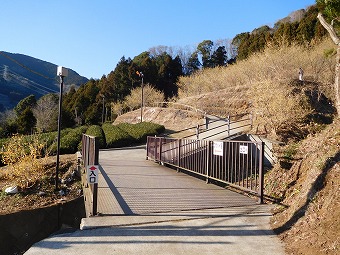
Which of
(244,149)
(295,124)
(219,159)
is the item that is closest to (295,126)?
(295,124)

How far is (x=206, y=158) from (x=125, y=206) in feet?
12.4

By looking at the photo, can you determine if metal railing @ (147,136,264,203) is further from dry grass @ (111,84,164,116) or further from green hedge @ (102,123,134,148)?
dry grass @ (111,84,164,116)

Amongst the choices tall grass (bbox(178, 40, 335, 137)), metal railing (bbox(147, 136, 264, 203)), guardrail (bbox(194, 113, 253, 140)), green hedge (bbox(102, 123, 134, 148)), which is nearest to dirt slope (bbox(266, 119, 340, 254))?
metal railing (bbox(147, 136, 264, 203))

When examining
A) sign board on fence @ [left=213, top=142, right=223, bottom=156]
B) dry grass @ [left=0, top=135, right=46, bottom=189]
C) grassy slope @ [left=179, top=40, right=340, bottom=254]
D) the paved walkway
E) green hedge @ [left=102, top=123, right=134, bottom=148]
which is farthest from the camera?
green hedge @ [left=102, top=123, right=134, bottom=148]

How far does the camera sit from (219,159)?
892 centimetres

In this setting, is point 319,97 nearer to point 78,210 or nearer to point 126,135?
point 126,135

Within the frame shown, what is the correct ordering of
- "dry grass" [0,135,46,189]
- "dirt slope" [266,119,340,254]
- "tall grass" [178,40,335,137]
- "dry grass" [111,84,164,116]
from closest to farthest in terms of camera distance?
"dirt slope" [266,119,340,254] → "dry grass" [0,135,46,189] → "tall grass" [178,40,335,137] → "dry grass" [111,84,164,116]

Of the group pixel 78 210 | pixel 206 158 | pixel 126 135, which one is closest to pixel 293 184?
pixel 206 158

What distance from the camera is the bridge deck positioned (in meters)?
6.25

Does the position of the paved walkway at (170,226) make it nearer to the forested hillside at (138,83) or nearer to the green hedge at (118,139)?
the green hedge at (118,139)

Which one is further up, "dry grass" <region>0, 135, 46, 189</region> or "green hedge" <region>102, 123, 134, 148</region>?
"green hedge" <region>102, 123, 134, 148</region>

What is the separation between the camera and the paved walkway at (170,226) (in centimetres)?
427

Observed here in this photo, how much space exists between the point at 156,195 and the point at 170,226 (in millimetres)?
2192

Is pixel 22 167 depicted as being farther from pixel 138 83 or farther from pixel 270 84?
pixel 138 83
